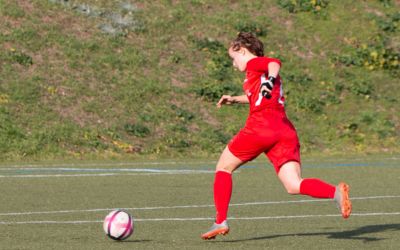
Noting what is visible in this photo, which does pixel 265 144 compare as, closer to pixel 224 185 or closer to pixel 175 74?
pixel 224 185

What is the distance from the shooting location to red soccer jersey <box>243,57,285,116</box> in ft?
36.2

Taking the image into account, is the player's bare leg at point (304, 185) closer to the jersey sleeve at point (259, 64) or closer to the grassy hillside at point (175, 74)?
the jersey sleeve at point (259, 64)

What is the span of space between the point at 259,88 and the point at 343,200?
132 centimetres

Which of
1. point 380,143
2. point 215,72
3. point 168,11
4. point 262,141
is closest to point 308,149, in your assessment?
point 380,143

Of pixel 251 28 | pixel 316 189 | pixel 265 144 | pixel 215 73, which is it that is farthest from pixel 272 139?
pixel 251 28

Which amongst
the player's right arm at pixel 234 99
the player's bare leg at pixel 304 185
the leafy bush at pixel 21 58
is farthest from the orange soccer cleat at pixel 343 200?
the leafy bush at pixel 21 58

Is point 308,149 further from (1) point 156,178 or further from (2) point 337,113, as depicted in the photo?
(1) point 156,178

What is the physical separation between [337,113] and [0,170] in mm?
11769

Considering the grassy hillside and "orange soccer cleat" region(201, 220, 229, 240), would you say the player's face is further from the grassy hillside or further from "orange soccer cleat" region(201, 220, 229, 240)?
the grassy hillside

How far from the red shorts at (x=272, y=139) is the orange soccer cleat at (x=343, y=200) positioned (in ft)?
1.92

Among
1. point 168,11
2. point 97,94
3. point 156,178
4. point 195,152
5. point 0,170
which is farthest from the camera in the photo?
point 168,11

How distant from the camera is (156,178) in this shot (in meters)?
19.9

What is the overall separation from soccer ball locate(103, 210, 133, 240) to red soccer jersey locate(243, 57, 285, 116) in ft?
5.01

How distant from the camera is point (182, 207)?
14.8 meters
